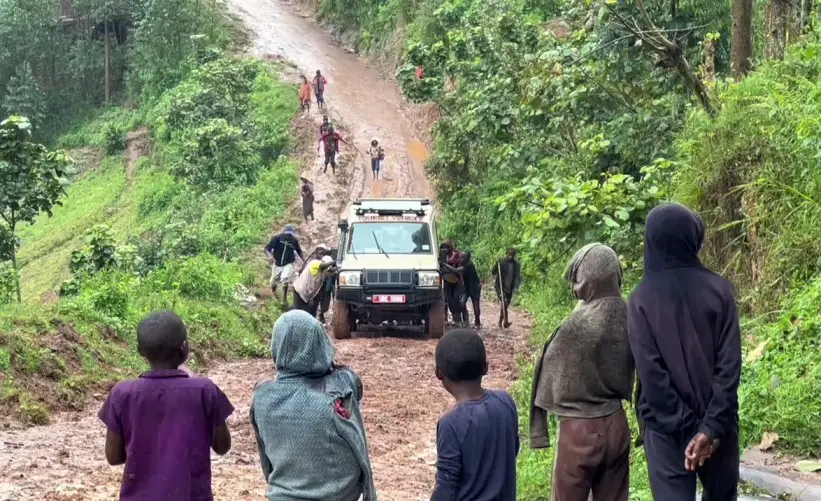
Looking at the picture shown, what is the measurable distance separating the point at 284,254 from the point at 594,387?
13.9 m

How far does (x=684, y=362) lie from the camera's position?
13.6 ft

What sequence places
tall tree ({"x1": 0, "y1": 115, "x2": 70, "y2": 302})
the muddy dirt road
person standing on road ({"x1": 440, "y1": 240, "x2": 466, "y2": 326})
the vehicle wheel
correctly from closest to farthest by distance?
1. the muddy dirt road
2. the vehicle wheel
3. person standing on road ({"x1": 440, "y1": 240, "x2": 466, "y2": 326})
4. tall tree ({"x1": 0, "y1": 115, "x2": 70, "y2": 302})

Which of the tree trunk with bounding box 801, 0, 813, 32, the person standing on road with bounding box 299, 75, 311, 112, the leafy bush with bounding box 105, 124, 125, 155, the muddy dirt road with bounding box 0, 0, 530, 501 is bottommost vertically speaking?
the muddy dirt road with bounding box 0, 0, 530, 501

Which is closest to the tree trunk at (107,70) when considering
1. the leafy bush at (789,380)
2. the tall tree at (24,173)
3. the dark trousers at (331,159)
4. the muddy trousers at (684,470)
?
the dark trousers at (331,159)

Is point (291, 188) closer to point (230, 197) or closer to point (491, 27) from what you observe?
point (230, 197)

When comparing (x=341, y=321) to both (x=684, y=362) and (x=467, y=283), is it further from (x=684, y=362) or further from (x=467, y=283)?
(x=684, y=362)

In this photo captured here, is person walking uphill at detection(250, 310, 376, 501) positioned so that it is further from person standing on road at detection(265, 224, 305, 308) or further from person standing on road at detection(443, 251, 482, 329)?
person standing on road at detection(265, 224, 305, 308)

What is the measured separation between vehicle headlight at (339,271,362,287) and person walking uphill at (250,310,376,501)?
11.2 metres

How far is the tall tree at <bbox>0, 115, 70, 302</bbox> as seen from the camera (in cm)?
1636

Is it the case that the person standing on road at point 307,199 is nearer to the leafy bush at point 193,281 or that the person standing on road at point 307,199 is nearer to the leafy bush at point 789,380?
the leafy bush at point 193,281

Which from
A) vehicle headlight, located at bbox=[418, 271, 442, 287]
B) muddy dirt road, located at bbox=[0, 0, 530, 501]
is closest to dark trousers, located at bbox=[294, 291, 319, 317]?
muddy dirt road, located at bbox=[0, 0, 530, 501]

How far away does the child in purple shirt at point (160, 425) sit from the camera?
4.05 m

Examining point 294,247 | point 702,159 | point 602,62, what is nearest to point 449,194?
point 294,247

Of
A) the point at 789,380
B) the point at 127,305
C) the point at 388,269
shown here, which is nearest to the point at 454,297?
the point at 388,269
